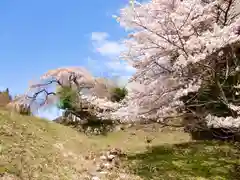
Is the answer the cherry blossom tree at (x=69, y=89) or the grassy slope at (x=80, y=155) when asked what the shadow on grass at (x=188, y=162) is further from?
the cherry blossom tree at (x=69, y=89)

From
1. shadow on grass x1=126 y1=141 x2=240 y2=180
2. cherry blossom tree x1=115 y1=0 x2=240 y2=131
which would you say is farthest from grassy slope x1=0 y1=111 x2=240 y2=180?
cherry blossom tree x1=115 y1=0 x2=240 y2=131

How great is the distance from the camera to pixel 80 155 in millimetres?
12367

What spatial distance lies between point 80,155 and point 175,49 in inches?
249

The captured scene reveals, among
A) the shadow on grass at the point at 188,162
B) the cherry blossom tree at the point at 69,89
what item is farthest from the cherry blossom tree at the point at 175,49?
the cherry blossom tree at the point at 69,89

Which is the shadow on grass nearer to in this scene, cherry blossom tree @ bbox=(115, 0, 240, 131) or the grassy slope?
the grassy slope

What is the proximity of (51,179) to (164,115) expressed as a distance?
4.19 m

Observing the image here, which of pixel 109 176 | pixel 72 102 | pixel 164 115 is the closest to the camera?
pixel 109 176

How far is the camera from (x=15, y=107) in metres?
19.3

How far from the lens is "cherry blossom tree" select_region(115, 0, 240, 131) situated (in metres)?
7.68

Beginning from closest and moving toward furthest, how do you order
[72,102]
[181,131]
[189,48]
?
[189,48]
[181,131]
[72,102]

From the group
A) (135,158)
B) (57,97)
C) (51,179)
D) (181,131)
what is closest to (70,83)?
(57,97)

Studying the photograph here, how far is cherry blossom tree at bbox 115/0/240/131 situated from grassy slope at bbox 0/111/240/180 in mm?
1964

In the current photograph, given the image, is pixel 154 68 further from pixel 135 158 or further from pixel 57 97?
pixel 57 97

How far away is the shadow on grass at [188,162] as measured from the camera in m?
10.0
